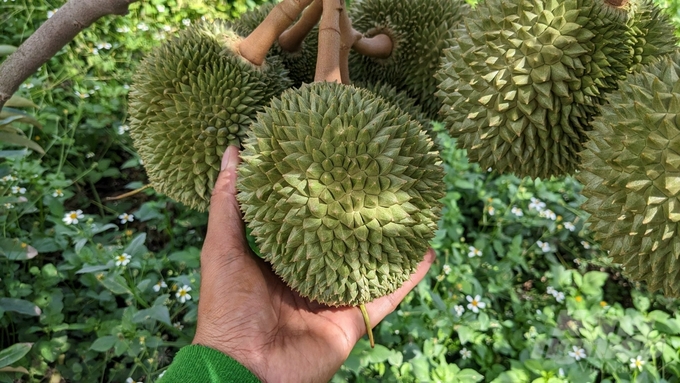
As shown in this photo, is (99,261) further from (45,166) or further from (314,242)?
(314,242)

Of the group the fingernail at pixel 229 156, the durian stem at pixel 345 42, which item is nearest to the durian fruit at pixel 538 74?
the durian stem at pixel 345 42

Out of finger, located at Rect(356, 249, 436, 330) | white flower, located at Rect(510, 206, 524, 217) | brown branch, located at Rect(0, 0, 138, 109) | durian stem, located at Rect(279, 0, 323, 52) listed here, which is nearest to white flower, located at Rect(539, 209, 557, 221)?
white flower, located at Rect(510, 206, 524, 217)

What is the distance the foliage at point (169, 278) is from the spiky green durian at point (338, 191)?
73cm

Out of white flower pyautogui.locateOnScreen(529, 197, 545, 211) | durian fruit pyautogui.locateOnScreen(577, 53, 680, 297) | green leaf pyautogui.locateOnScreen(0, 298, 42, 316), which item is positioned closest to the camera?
durian fruit pyautogui.locateOnScreen(577, 53, 680, 297)

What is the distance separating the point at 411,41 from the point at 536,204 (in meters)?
1.54

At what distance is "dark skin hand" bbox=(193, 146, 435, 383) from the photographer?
1.58 m

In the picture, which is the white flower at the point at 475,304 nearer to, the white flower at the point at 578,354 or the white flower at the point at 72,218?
the white flower at the point at 578,354

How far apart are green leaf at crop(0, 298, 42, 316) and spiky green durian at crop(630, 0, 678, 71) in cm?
240

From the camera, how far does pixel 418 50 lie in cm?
187

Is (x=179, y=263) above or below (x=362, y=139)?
below

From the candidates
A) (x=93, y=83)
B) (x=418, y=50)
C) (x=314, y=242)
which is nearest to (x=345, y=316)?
(x=314, y=242)

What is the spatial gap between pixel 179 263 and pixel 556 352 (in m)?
2.00

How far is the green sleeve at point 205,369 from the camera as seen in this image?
4.75ft

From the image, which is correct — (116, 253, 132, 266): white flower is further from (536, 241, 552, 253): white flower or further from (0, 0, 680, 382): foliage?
(536, 241, 552, 253): white flower
